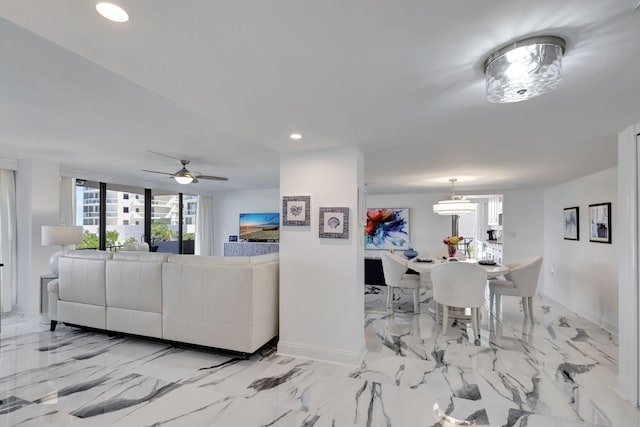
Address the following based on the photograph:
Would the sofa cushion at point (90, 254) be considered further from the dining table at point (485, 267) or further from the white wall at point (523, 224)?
the white wall at point (523, 224)

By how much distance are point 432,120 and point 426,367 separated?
2261 millimetres

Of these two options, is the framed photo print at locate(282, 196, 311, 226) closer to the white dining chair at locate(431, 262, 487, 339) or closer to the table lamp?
the white dining chair at locate(431, 262, 487, 339)

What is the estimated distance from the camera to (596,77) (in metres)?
1.57

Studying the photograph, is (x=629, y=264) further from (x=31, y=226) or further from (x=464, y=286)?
(x=31, y=226)

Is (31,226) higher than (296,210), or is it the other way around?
(296,210)

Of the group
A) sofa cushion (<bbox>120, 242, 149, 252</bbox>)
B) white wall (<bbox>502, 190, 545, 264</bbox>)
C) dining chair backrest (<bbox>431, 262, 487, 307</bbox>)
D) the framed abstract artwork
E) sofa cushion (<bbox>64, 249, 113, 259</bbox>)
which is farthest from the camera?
the framed abstract artwork

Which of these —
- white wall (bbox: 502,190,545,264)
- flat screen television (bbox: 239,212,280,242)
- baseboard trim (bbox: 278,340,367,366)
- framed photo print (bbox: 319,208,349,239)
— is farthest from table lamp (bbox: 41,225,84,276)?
white wall (bbox: 502,190,545,264)

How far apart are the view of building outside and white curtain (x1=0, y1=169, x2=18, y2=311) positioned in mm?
1016

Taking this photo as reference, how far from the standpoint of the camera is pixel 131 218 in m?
6.61

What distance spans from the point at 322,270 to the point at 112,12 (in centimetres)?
250

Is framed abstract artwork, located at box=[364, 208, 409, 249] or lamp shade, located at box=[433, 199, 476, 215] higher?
lamp shade, located at box=[433, 199, 476, 215]

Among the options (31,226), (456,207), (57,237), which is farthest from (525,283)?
(31,226)

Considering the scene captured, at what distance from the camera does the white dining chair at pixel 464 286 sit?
3.58 meters

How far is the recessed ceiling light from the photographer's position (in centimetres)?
106
